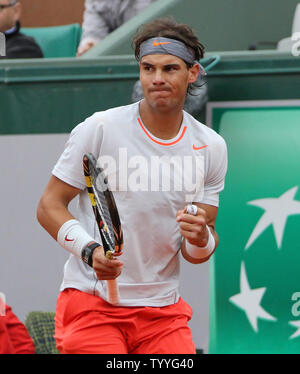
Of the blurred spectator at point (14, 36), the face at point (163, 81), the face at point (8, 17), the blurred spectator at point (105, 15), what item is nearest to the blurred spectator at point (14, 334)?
the face at point (163, 81)

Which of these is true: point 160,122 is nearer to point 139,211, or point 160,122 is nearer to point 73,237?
point 139,211

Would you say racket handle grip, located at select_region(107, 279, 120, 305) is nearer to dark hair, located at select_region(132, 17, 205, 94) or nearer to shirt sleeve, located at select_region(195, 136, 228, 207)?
shirt sleeve, located at select_region(195, 136, 228, 207)

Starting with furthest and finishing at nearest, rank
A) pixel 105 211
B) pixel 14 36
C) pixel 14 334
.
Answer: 1. pixel 14 36
2. pixel 14 334
3. pixel 105 211

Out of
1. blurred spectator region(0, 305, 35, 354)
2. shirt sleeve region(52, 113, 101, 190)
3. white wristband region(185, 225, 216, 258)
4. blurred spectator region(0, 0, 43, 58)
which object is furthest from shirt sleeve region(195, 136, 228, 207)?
blurred spectator region(0, 0, 43, 58)

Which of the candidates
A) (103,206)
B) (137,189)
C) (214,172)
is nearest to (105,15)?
(214,172)

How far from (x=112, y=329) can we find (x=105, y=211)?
48cm

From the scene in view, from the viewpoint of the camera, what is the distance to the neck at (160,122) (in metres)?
3.11

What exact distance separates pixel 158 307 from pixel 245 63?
1.78 m

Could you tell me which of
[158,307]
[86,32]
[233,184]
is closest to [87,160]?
[158,307]

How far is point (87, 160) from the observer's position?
9.23 feet

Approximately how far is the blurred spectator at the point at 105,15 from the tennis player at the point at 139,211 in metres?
2.66

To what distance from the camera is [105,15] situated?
5.80 meters

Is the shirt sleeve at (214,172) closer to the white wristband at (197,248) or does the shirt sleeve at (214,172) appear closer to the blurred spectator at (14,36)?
the white wristband at (197,248)

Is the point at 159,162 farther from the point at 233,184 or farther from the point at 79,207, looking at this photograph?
the point at 233,184
